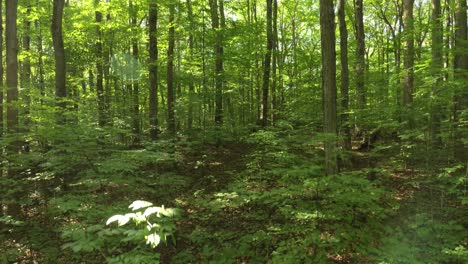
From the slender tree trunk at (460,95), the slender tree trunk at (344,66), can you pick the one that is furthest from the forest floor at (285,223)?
the slender tree trunk at (344,66)

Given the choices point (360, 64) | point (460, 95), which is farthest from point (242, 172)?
point (360, 64)

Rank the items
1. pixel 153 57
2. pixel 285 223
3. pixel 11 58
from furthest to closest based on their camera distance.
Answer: pixel 153 57 < pixel 11 58 < pixel 285 223

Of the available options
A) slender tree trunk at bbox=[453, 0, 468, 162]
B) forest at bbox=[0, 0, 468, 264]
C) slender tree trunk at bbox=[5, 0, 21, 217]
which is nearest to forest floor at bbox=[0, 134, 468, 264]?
forest at bbox=[0, 0, 468, 264]

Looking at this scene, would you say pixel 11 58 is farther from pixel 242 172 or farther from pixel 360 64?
pixel 360 64

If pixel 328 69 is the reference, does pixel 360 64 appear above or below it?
above

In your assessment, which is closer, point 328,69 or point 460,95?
point 328,69

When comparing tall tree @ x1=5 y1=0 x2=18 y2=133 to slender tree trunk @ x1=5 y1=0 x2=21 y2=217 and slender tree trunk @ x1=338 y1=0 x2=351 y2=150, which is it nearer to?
slender tree trunk @ x1=5 y1=0 x2=21 y2=217

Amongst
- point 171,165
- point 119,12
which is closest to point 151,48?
point 119,12

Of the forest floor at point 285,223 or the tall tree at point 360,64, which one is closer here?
the forest floor at point 285,223

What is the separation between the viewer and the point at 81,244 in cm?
387

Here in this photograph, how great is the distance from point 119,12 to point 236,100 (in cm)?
772

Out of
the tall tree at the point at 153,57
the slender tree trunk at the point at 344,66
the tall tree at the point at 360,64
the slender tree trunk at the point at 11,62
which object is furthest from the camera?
the tall tree at the point at 153,57

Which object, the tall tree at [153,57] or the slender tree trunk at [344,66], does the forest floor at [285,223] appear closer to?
the slender tree trunk at [344,66]

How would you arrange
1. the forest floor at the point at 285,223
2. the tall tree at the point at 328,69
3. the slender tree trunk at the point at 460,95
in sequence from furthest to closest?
1. the slender tree trunk at the point at 460,95
2. the tall tree at the point at 328,69
3. the forest floor at the point at 285,223
